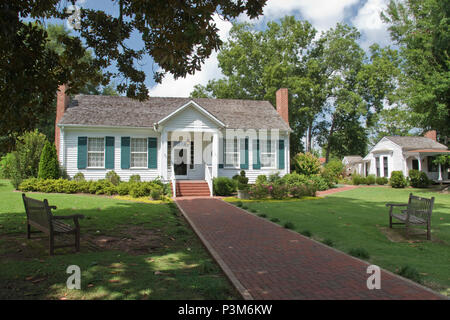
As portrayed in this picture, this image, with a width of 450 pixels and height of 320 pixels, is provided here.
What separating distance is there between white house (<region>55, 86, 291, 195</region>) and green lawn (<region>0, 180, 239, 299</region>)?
10.3 meters

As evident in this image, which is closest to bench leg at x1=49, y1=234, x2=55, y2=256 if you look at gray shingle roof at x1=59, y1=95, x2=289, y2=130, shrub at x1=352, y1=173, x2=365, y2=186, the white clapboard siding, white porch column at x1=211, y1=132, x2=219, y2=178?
white porch column at x1=211, y1=132, x2=219, y2=178

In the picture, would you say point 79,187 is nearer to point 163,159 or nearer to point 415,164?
point 163,159

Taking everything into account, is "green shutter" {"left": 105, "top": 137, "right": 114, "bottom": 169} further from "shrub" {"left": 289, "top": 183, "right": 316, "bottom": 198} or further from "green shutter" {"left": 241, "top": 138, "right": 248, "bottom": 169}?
"shrub" {"left": 289, "top": 183, "right": 316, "bottom": 198}

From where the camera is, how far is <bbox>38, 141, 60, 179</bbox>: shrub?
17688mm

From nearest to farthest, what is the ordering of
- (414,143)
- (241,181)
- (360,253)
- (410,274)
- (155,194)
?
(410,274) → (360,253) → (155,194) → (241,181) → (414,143)

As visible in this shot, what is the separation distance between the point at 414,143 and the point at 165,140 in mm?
28127

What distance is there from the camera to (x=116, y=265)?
5.12 meters

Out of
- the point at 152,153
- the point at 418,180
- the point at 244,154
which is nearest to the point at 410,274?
the point at 244,154

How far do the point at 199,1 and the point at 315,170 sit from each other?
1965 cm

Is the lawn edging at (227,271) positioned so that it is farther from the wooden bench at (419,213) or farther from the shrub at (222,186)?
the shrub at (222,186)

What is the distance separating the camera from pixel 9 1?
18.0ft

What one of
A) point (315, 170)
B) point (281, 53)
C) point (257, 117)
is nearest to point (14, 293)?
point (257, 117)

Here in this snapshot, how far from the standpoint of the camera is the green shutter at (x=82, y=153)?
18859mm
